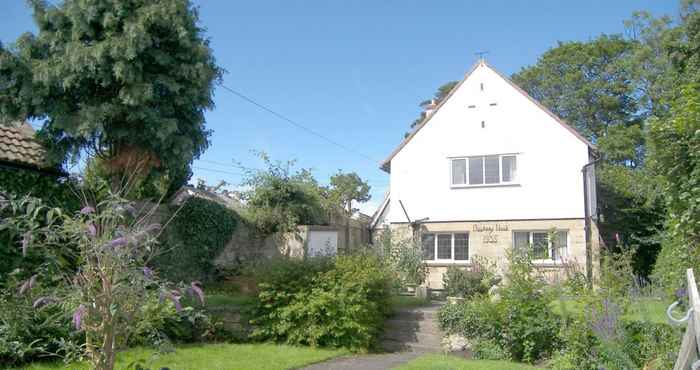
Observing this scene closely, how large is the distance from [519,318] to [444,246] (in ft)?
36.6

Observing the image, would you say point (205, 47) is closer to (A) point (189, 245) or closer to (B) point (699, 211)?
(A) point (189, 245)

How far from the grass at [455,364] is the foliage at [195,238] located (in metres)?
8.75

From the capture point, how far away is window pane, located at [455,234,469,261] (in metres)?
20.9

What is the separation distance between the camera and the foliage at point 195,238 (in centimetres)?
1633

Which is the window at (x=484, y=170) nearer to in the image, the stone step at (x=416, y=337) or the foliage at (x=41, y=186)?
the stone step at (x=416, y=337)

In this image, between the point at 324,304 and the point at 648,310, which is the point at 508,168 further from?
the point at 648,310

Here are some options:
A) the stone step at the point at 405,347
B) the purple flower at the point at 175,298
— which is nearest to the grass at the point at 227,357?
the stone step at the point at 405,347

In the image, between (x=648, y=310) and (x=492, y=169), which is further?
(x=492, y=169)

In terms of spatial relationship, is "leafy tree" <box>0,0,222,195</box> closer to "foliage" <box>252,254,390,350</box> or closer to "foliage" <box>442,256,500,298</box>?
"foliage" <box>252,254,390,350</box>

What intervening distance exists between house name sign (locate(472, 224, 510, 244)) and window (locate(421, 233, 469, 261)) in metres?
0.70

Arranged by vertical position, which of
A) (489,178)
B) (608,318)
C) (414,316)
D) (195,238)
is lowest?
(414,316)

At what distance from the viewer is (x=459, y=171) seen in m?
21.2

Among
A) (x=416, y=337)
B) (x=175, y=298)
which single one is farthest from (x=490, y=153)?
(x=175, y=298)

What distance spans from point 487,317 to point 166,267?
9.28 meters
